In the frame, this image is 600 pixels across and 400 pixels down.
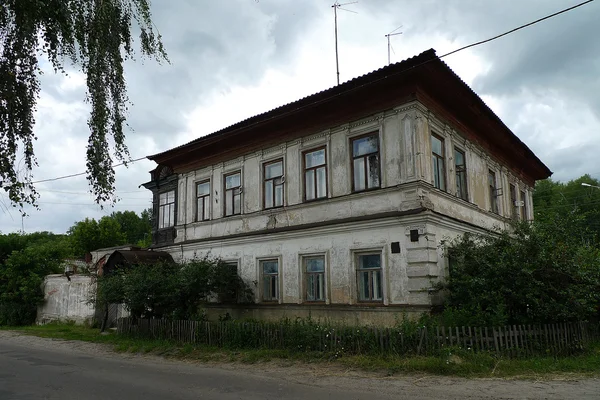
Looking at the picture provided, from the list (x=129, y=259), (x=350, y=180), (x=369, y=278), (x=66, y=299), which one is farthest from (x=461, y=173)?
(x=66, y=299)

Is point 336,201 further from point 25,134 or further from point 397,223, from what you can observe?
point 25,134

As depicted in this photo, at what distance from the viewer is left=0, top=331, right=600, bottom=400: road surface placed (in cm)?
774

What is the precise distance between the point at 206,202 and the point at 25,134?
1256 cm

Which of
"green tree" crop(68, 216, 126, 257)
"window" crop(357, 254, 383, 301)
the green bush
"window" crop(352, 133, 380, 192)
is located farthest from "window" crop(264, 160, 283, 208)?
"green tree" crop(68, 216, 126, 257)

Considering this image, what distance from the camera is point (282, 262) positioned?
15.0m

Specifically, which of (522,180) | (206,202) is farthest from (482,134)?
(206,202)

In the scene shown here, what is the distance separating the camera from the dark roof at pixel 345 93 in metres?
12.2

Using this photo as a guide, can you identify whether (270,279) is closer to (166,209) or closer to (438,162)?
(438,162)

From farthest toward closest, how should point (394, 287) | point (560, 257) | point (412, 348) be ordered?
point (394, 287)
point (560, 257)
point (412, 348)

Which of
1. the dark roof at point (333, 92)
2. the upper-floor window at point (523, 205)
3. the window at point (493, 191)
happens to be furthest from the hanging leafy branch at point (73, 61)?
the upper-floor window at point (523, 205)

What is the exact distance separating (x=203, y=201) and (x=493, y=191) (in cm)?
1131

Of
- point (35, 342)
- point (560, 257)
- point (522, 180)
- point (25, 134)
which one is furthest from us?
point (522, 180)

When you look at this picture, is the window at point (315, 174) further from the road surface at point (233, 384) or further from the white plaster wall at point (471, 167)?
the road surface at point (233, 384)

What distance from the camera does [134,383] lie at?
29.3ft
